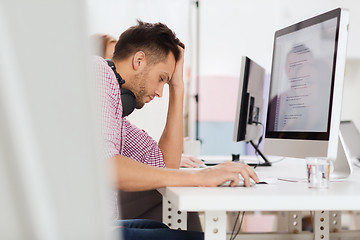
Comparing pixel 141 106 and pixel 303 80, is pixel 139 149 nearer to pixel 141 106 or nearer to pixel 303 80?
pixel 141 106

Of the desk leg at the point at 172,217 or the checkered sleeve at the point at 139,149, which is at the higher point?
the checkered sleeve at the point at 139,149

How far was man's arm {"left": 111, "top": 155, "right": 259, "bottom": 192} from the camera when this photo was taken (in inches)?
36.4

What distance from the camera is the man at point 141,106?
0.93 meters

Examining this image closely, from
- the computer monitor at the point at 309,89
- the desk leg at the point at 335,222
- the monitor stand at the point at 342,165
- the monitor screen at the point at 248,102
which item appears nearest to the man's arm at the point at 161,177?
the computer monitor at the point at 309,89

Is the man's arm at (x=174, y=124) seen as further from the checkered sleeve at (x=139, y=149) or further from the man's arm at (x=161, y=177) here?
the man's arm at (x=161, y=177)

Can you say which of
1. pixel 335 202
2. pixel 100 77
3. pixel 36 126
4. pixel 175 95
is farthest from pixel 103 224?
pixel 175 95

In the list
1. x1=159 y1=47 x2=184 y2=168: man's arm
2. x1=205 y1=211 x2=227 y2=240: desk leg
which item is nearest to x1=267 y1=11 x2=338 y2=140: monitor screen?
x1=159 y1=47 x2=184 y2=168: man's arm

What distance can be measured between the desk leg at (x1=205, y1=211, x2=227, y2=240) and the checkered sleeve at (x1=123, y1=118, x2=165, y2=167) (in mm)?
849

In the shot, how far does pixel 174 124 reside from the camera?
5.63 ft

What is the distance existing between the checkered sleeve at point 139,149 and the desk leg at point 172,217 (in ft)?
0.59

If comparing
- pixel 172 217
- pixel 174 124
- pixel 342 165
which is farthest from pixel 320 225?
pixel 174 124

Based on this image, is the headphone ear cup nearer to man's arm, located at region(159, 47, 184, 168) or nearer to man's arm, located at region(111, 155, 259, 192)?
man's arm, located at region(159, 47, 184, 168)

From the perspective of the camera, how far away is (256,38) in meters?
4.64

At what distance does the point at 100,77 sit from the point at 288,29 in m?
0.68
